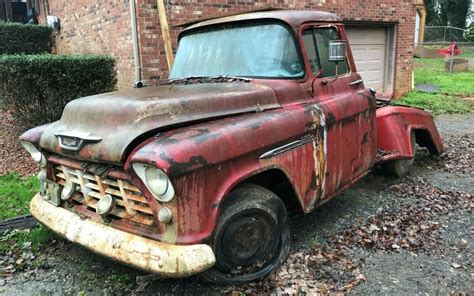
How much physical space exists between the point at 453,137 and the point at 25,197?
7.11m

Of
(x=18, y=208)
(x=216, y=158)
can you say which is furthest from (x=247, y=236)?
(x=18, y=208)

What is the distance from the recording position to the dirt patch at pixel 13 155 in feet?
20.8

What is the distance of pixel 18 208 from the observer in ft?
15.8

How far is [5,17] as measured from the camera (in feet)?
66.7

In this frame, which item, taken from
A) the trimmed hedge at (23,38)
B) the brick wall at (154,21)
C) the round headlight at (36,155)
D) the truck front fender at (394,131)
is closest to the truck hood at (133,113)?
the round headlight at (36,155)

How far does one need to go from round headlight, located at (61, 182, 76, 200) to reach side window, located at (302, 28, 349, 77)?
7.51 feet

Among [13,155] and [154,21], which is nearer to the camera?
[13,155]

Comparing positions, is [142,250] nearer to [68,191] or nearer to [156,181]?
[156,181]

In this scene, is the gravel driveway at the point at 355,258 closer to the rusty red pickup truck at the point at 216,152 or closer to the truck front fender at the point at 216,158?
the rusty red pickup truck at the point at 216,152

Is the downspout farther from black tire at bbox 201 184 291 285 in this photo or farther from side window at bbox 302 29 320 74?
black tire at bbox 201 184 291 285

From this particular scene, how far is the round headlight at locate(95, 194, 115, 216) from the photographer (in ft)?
9.80

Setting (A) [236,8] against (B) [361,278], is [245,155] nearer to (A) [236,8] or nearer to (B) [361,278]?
(B) [361,278]

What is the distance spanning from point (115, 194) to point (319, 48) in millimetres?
2344

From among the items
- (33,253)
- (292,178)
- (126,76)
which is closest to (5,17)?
(126,76)
